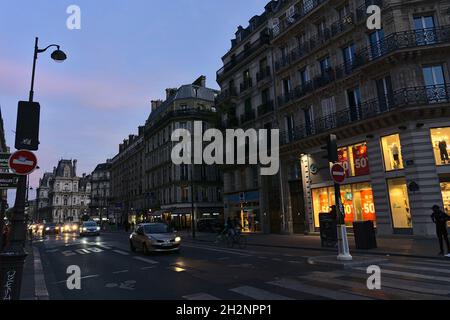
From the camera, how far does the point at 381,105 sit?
19.7 m

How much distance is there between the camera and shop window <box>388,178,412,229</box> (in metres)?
18.2

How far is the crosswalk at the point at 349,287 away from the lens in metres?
6.51

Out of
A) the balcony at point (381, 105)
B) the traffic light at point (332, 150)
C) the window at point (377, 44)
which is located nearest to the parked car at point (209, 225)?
the balcony at point (381, 105)

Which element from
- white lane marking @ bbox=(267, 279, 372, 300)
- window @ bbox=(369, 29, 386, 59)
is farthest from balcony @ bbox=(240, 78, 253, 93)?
white lane marking @ bbox=(267, 279, 372, 300)

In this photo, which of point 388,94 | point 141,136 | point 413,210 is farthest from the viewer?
point 141,136

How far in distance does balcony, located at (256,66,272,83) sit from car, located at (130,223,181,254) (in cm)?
1750

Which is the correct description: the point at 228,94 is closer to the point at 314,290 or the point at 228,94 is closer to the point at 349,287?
the point at 349,287

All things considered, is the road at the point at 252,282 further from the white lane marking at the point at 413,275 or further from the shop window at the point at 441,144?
the shop window at the point at 441,144

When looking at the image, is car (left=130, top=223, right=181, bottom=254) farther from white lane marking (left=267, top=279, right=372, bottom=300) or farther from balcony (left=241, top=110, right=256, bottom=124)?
balcony (left=241, top=110, right=256, bottom=124)

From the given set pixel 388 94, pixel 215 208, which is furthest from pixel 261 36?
pixel 215 208

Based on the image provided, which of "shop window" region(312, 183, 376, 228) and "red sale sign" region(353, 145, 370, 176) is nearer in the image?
"shop window" region(312, 183, 376, 228)

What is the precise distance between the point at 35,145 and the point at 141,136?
Result: 2525 inches
